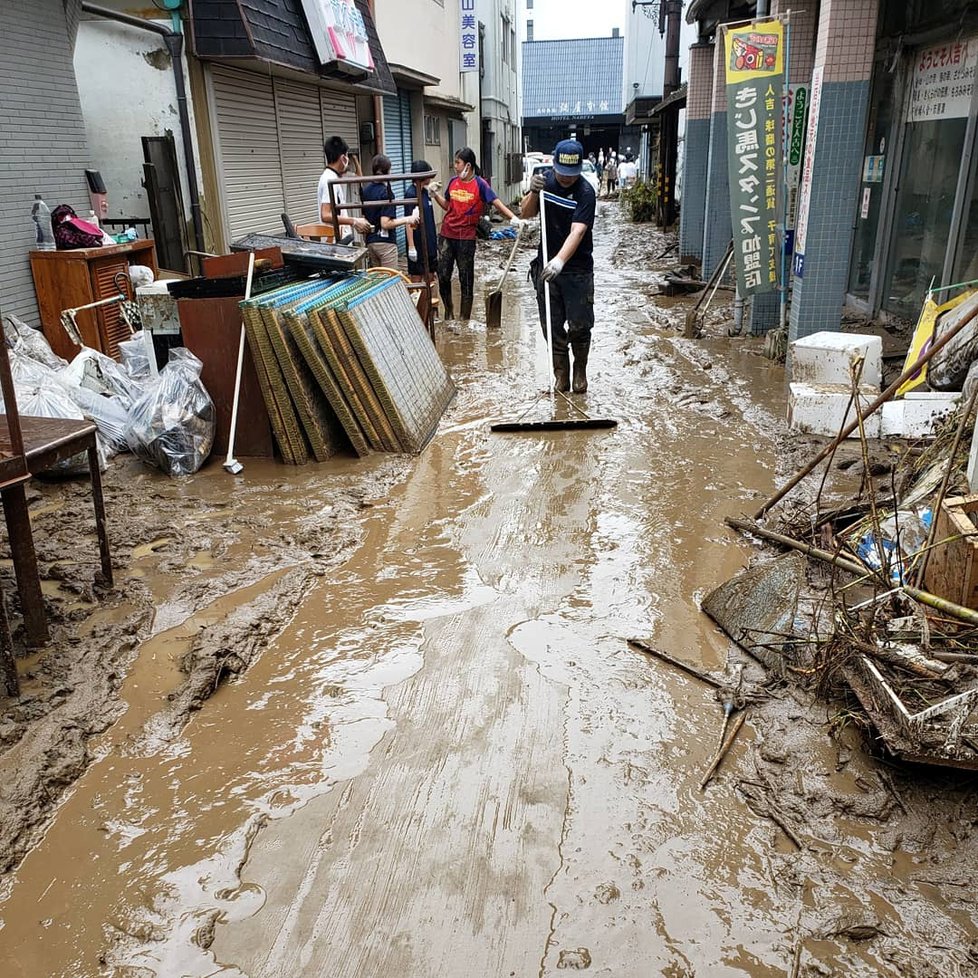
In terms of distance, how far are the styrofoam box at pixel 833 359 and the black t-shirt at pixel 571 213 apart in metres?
1.83

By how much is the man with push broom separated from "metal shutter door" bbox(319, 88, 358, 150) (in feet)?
25.3

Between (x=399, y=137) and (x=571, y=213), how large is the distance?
497 inches

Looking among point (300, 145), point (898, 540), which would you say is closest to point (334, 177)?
point (300, 145)

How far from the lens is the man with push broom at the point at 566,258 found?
23.2ft

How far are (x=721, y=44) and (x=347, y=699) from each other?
10.5 m

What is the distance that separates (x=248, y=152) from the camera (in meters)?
10.8

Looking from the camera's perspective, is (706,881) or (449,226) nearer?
(706,881)

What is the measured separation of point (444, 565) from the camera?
453cm

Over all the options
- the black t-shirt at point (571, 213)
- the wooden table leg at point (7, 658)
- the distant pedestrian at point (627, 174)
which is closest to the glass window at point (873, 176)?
the black t-shirt at point (571, 213)

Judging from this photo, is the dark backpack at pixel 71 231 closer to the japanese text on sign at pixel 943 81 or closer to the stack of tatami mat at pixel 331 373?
the stack of tatami mat at pixel 331 373

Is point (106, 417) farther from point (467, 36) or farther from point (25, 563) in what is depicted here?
point (467, 36)

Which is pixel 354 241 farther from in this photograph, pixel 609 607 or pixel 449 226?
pixel 609 607

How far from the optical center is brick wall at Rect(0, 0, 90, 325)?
7.07 m

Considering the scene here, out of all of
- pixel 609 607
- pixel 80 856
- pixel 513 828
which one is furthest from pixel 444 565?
pixel 80 856
